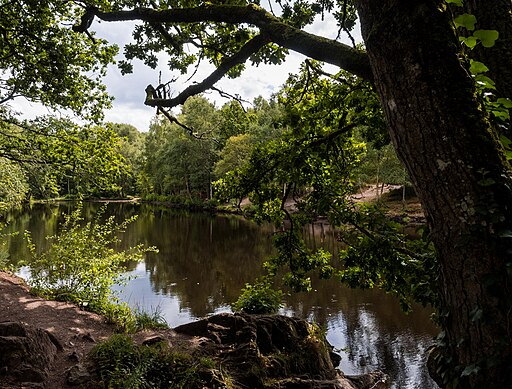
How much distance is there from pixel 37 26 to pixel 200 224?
85.6 feet

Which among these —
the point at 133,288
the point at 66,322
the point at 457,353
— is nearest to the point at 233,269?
the point at 133,288

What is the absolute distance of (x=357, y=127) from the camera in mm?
6270

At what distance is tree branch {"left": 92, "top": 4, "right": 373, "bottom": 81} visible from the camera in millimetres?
2721

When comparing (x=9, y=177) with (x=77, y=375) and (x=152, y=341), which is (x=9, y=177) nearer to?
(x=152, y=341)

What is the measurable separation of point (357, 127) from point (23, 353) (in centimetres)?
578

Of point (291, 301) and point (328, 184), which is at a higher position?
point (328, 184)

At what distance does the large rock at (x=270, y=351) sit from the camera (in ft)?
17.8

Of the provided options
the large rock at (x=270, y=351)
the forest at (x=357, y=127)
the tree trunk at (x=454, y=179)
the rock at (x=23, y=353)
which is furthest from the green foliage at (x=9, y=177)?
the tree trunk at (x=454, y=179)

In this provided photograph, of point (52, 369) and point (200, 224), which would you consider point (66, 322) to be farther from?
point (200, 224)

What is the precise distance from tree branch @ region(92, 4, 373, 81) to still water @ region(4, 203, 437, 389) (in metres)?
3.67

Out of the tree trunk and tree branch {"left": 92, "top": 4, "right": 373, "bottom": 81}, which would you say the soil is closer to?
tree branch {"left": 92, "top": 4, "right": 373, "bottom": 81}

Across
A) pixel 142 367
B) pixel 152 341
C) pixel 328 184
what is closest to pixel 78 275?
pixel 152 341

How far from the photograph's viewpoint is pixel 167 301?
12227 millimetres

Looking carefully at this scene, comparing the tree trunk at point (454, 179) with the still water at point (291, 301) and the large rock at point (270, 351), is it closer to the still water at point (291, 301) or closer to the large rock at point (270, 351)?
the large rock at point (270, 351)
